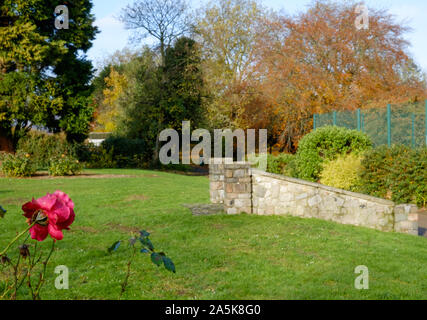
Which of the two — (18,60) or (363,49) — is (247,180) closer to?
(18,60)

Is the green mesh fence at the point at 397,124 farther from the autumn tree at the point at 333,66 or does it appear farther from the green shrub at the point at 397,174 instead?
the autumn tree at the point at 333,66

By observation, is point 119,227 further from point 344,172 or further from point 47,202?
point 344,172

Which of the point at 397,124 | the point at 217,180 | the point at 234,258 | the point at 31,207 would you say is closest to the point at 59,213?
the point at 31,207

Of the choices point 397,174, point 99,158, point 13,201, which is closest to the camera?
point 397,174

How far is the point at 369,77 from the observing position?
22.9 m

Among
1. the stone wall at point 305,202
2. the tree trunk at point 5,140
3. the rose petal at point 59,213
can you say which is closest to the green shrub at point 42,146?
the tree trunk at point 5,140

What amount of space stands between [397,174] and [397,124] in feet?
14.9

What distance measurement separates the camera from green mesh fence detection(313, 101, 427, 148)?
12.8 metres

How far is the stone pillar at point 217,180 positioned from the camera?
10.2 metres

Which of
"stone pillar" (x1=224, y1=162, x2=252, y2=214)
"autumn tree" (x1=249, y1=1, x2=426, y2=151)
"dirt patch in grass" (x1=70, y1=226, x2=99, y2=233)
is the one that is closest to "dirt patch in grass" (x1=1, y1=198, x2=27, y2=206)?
"dirt patch in grass" (x1=70, y1=226, x2=99, y2=233)

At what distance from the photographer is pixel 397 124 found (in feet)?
44.2

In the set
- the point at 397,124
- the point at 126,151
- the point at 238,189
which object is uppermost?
the point at 397,124

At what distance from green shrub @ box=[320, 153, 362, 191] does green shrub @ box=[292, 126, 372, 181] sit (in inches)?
18.9
